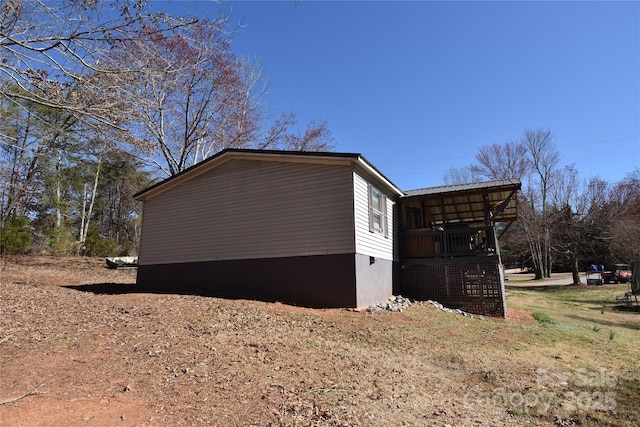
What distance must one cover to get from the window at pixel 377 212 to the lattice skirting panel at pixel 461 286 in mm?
2280

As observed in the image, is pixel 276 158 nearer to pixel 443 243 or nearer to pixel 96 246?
pixel 443 243

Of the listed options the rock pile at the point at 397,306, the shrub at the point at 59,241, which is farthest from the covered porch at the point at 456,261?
the shrub at the point at 59,241

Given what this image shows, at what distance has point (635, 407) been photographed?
198 inches

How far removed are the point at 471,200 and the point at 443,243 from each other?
142 inches

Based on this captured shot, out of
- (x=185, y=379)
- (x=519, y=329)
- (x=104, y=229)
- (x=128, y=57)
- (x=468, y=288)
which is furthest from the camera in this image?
(x=104, y=229)

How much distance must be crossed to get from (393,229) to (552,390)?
27.1ft

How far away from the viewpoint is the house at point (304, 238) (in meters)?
10.2

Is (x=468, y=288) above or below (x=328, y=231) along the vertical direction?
below

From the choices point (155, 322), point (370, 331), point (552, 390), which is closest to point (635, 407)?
point (552, 390)

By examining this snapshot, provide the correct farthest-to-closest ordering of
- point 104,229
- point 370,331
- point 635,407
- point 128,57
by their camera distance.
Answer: point 104,229
point 370,331
point 128,57
point 635,407

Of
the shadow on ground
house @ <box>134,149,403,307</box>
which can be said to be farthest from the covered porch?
the shadow on ground

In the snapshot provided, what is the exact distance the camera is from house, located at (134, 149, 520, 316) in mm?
10180

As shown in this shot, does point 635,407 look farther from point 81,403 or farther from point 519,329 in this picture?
point 81,403

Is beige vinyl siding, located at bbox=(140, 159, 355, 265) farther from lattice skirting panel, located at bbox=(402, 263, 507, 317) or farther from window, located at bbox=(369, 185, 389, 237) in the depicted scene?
lattice skirting panel, located at bbox=(402, 263, 507, 317)
